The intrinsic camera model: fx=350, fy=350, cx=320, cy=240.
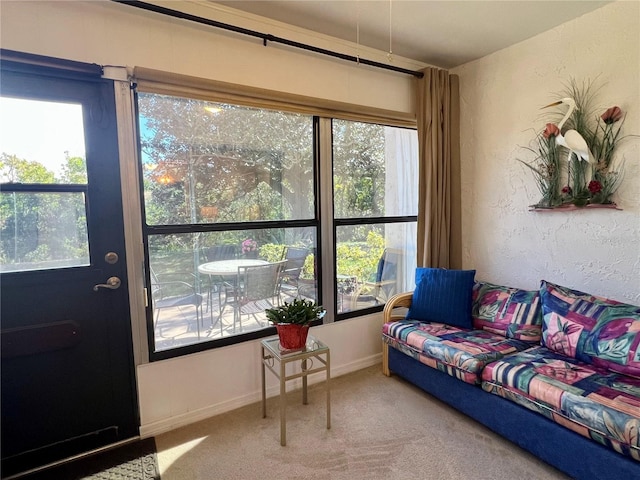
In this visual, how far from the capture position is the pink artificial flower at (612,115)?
217cm

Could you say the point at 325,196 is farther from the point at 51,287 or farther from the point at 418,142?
the point at 51,287

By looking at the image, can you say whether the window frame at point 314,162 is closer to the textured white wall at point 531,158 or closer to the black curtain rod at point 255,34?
the black curtain rod at point 255,34

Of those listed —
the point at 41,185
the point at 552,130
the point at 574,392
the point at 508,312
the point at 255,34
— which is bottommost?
the point at 574,392

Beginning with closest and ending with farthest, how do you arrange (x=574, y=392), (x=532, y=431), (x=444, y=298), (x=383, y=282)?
(x=574, y=392) → (x=532, y=431) → (x=444, y=298) → (x=383, y=282)

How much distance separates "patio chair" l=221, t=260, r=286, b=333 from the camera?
2.40 metres

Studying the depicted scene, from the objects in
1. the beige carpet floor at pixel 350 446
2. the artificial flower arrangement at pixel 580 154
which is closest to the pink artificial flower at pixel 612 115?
the artificial flower arrangement at pixel 580 154

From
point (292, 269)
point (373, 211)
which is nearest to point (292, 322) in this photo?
point (292, 269)

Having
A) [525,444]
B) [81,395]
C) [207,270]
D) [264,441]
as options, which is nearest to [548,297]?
[525,444]

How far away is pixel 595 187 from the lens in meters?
2.26

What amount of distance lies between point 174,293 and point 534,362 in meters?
2.14

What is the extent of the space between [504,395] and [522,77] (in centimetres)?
229

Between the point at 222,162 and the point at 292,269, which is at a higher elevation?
the point at 222,162

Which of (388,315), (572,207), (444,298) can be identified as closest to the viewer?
(572,207)

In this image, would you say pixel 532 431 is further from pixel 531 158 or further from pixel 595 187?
pixel 531 158
